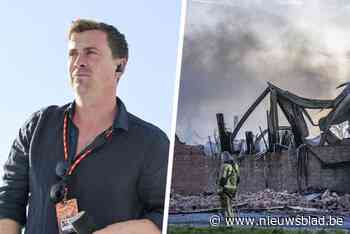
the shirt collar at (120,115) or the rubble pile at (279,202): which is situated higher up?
the shirt collar at (120,115)

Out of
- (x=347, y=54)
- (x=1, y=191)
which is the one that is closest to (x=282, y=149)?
(x=347, y=54)

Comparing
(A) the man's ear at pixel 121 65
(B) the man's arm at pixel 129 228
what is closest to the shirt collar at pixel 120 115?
(A) the man's ear at pixel 121 65

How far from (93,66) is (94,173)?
0.40m

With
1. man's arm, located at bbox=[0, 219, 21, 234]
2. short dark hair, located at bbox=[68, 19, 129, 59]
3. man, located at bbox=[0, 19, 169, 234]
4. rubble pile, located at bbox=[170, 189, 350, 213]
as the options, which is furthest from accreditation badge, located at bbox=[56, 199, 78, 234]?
rubble pile, located at bbox=[170, 189, 350, 213]

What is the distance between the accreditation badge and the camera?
7.00ft

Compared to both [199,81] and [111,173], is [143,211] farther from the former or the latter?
[199,81]

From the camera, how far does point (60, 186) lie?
2152 millimetres

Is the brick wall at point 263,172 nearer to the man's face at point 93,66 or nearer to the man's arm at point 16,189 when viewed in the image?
the man's face at point 93,66

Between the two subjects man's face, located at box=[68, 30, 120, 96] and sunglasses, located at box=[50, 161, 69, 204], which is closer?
sunglasses, located at box=[50, 161, 69, 204]

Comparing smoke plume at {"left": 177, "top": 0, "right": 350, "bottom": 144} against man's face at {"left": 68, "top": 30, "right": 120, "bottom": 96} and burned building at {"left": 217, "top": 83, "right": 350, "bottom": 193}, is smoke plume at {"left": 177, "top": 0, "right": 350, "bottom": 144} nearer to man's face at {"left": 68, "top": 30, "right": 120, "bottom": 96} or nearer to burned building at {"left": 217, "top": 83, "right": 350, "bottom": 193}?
burned building at {"left": 217, "top": 83, "right": 350, "bottom": 193}

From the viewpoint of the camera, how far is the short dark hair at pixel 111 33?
2.32 metres

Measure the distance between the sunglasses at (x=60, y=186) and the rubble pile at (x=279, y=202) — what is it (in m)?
1.03

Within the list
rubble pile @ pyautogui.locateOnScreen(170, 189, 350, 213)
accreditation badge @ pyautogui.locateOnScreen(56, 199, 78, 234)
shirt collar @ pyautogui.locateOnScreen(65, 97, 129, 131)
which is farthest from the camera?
rubble pile @ pyautogui.locateOnScreen(170, 189, 350, 213)

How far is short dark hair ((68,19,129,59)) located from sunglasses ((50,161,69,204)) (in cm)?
45
